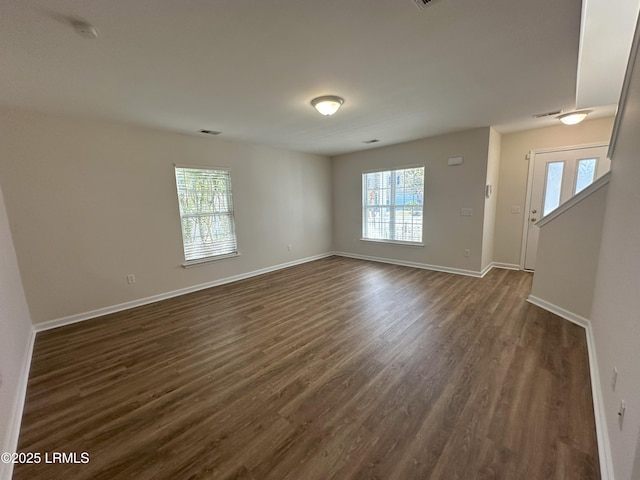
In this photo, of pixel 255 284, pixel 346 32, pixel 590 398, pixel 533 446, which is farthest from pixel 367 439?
pixel 255 284

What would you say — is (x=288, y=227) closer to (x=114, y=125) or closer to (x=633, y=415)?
(x=114, y=125)

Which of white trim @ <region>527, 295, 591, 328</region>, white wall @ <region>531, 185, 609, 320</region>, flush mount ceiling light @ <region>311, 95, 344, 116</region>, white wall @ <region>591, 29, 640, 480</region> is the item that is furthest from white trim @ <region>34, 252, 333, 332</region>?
white wall @ <region>591, 29, 640, 480</region>

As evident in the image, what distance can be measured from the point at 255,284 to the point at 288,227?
5.32 feet

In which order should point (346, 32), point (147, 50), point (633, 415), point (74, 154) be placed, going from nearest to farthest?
point (633, 415) < point (346, 32) < point (147, 50) < point (74, 154)

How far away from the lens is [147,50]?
1848 mm

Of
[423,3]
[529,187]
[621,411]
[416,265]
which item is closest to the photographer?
[621,411]

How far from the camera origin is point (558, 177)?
4.37 metres

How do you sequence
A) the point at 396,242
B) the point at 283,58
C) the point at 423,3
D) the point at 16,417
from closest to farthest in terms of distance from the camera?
the point at 423,3 < the point at 16,417 < the point at 283,58 < the point at 396,242

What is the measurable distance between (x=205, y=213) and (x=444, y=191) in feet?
14.1

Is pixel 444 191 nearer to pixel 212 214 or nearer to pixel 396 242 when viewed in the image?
pixel 396 242

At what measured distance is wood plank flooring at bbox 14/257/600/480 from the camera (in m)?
1.41

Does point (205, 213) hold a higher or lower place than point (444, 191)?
lower

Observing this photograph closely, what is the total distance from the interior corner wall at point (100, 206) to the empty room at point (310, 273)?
2cm

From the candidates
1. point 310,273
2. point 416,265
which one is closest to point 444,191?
point 416,265
